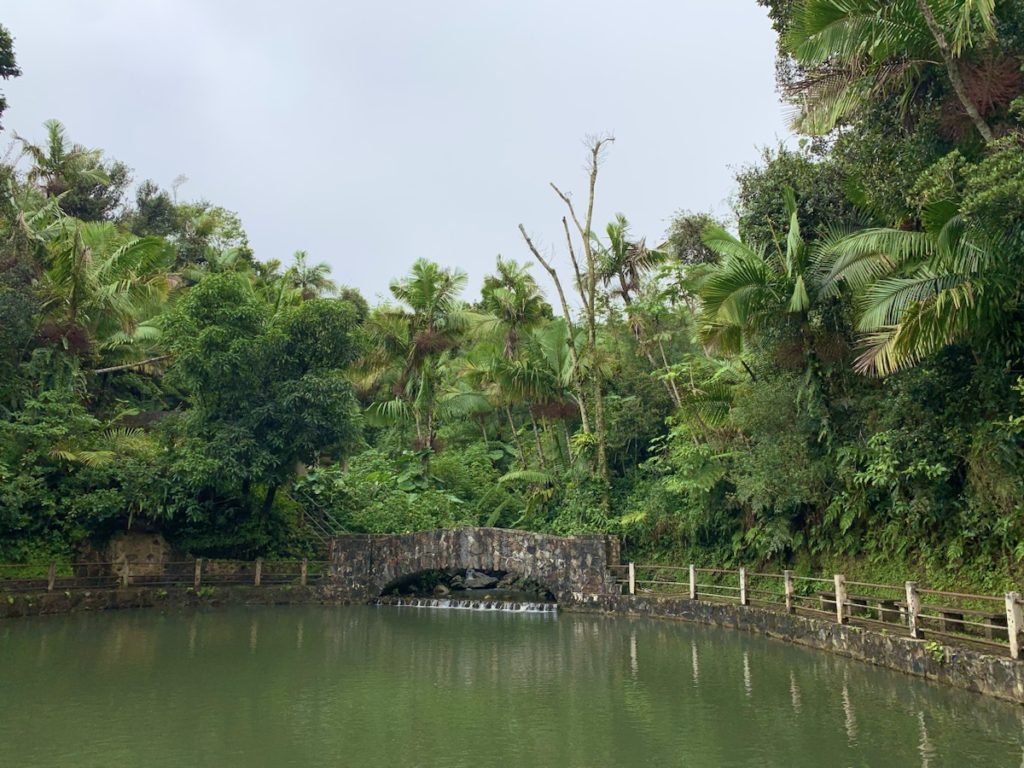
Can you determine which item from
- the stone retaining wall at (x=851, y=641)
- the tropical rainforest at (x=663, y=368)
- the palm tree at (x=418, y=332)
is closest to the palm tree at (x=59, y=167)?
the tropical rainforest at (x=663, y=368)

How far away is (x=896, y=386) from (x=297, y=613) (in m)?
14.3

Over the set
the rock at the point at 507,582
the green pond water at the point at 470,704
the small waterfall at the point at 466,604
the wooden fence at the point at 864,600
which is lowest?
the green pond water at the point at 470,704

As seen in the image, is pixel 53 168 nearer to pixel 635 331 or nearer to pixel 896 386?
pixel 635 331

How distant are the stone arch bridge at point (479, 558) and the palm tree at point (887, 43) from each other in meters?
11.3

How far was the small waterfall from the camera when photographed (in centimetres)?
2023

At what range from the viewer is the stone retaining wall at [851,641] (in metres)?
9.59

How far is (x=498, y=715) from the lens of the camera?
969 centimetres

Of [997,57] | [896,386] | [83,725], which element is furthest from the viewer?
[896,386]

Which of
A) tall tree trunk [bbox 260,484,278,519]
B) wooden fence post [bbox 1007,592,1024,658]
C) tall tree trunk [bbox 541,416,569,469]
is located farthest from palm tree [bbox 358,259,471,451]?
wooden fence post [bbox 1007,592,1024,658]

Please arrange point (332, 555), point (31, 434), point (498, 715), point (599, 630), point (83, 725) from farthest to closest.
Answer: point (332, 555), point (31, 434), point (599, 630), point (498, 715), point (83, 725)

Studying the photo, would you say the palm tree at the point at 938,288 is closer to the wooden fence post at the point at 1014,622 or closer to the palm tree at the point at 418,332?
the wooden fence post at the point at 1014,622

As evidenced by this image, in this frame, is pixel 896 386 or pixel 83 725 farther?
pixel 896 386

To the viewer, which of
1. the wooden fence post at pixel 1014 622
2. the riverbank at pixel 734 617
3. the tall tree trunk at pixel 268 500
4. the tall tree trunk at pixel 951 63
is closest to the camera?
the wooden fence post at pixel 1014 622

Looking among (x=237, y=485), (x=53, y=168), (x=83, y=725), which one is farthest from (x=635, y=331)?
(x=53, y=168)
